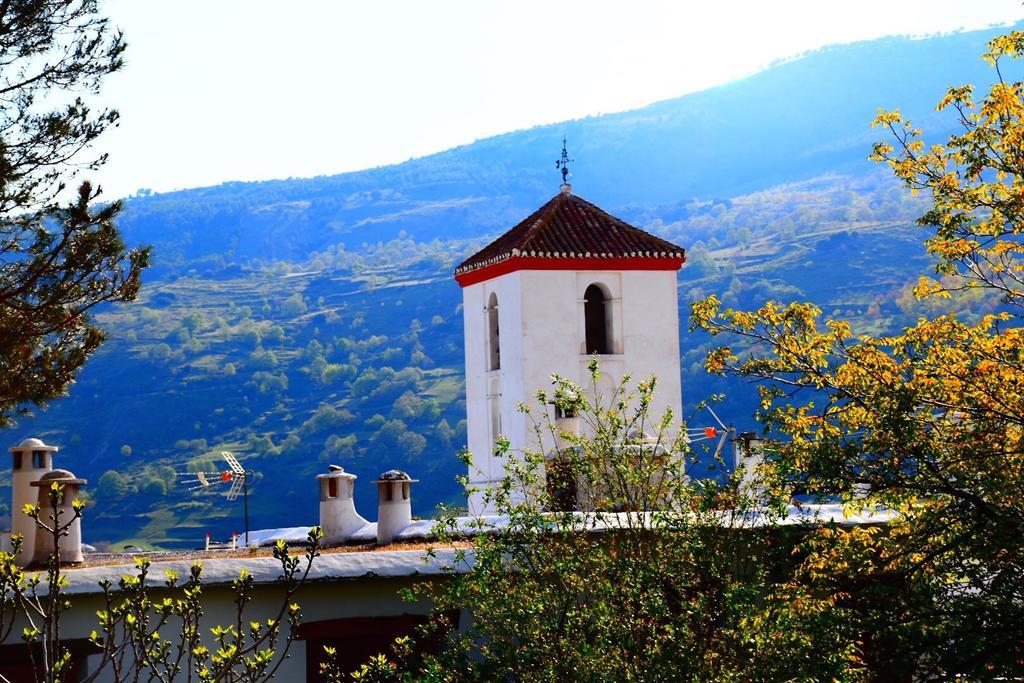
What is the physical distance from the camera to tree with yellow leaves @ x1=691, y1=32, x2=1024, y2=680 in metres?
8.16

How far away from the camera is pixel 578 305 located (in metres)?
21.6

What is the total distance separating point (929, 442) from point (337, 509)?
282 inches

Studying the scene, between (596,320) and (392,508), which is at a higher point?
(596,320)

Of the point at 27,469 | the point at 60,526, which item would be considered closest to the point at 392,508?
the point at 60,526

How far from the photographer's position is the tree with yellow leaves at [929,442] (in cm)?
816

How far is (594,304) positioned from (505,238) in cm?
190

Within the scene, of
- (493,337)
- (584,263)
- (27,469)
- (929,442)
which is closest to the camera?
(929,442)

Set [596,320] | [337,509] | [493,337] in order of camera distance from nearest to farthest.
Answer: [337,509], [596,320], [493,337]

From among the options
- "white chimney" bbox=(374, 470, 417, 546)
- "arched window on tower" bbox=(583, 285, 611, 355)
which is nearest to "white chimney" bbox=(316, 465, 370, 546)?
"white chimney" bbox=(374, 470, 417, 546)

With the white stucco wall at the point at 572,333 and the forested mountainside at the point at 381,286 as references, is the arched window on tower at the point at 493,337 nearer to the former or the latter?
the white stucco wall at the point at 572,333

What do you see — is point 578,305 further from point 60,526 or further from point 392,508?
point 60,526

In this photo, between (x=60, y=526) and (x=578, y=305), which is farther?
(x=578, y=305)

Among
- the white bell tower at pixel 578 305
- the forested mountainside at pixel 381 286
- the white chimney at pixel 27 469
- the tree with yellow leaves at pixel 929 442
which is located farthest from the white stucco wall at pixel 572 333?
the forested mountainside at pixel 381 286

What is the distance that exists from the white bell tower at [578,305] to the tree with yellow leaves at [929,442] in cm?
1137
